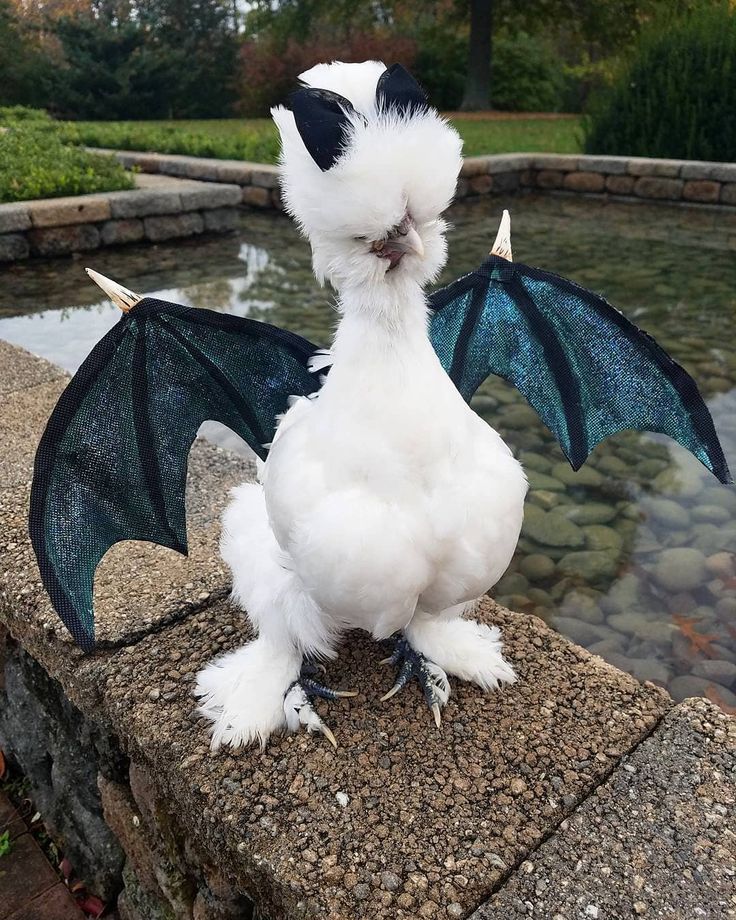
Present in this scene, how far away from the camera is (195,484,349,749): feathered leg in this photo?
4.89 ft

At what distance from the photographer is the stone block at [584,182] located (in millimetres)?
8820

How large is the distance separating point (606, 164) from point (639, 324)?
447 centimetres

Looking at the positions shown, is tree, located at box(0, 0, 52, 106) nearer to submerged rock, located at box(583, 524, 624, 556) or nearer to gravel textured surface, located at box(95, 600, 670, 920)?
submerged rock, located at box(583, 524, 624, 556)

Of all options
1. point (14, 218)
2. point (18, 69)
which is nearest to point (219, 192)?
point (14, 218)

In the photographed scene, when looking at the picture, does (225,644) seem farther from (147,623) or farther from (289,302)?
(289,302)

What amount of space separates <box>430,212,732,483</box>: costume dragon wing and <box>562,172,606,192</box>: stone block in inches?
312

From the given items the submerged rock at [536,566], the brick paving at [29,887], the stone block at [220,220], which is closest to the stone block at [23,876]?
the brick paving at [29,887]

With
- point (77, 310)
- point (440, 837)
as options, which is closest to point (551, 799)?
point (440, 837)

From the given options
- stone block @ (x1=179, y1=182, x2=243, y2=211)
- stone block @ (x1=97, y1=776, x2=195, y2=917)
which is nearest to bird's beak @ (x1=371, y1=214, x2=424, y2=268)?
stone block @ (x1=97, y1=776, x2=195, y2=917)

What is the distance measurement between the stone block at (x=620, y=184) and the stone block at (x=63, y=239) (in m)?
5.44

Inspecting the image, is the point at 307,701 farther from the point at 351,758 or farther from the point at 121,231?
the point at 121,231

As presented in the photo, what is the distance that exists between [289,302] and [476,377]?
3892mm

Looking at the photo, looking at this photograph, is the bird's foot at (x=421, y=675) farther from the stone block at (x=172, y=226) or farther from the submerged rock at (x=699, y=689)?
the stone block at (x=172, y=226)

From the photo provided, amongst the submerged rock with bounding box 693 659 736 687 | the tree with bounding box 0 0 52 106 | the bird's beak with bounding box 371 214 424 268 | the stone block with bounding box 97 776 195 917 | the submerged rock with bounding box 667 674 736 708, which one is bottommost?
the submerged rock with bounding box 667 674 736 708
